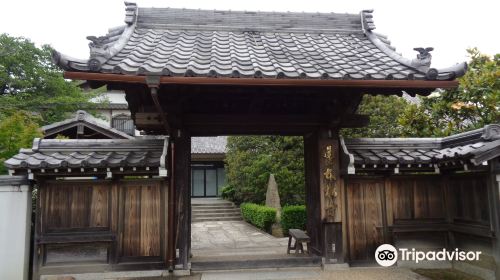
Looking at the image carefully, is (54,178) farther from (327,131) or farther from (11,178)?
(327,131)

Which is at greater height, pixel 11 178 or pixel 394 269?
pixel 11 178

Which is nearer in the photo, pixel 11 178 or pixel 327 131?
pixel 11 178

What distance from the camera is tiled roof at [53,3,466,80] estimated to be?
5.16 meters

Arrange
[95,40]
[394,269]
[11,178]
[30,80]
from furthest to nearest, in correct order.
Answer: [30,80], [394,269], [11,178], [95,40]

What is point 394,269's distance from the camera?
6.89 m

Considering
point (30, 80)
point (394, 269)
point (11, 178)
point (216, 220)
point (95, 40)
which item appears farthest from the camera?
point (30, 80)

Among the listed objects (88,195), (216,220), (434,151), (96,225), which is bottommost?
(216,220)

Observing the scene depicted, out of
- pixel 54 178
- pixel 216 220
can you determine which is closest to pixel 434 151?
pixel 54 178

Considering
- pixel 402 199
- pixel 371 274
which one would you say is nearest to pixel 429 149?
pixel 402 199

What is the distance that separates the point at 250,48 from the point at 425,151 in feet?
13.3

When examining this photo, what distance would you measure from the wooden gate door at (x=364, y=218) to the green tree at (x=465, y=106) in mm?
3835

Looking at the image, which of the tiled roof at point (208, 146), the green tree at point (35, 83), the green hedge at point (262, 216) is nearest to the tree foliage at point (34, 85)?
the green tree at point (35, 83)

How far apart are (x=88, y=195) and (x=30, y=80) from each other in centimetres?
2047

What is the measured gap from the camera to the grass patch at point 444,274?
20.9 ft
